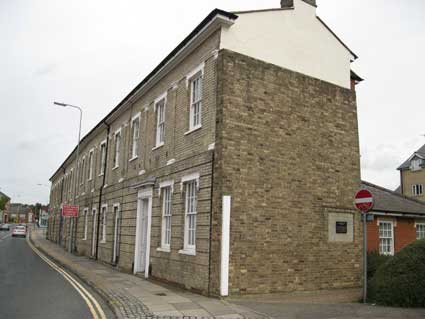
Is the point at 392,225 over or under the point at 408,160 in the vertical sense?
under

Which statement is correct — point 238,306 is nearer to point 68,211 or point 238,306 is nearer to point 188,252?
point 188,252

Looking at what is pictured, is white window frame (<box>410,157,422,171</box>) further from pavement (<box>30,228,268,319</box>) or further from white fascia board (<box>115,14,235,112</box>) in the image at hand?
pavement (<box>30,228,268,319</box>)

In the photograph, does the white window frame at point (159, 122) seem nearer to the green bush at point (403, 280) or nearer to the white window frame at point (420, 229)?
the green bush at point (403, 280)

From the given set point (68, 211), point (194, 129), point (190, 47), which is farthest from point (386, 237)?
point (68, 211)

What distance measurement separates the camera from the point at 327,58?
14609 millimetres

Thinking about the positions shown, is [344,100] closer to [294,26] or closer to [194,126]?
[294,26]

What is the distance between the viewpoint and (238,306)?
32.7 ft

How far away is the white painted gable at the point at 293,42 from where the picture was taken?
12523mm

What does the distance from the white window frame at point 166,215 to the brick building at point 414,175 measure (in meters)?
42.6

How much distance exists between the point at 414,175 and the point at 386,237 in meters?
35.6

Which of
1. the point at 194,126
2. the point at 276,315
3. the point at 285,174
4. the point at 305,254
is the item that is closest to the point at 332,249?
the point at 305,254

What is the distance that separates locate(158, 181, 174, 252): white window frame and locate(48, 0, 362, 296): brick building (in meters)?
0.05

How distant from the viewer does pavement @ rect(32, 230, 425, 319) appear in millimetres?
9125

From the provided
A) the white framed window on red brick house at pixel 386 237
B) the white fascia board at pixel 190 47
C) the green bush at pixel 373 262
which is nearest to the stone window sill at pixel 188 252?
the white fascia board at pixel 190 47
